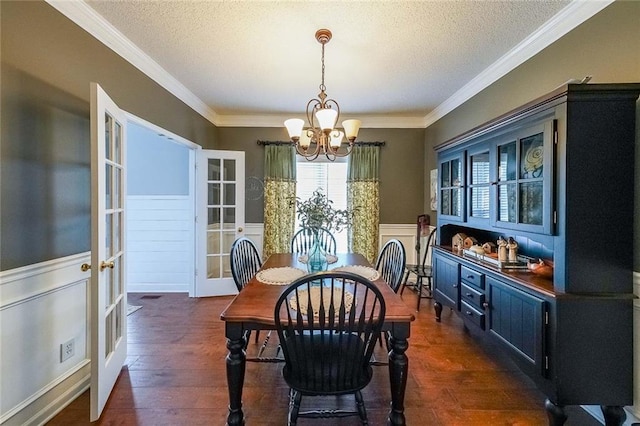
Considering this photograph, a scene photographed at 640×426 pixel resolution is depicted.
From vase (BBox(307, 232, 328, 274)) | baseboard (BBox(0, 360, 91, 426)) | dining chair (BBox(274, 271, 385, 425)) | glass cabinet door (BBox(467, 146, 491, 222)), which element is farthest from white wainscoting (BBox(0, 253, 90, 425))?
glass cabinet door (BBox(467, 146, 491, 222))

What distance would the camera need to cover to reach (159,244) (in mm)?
4430

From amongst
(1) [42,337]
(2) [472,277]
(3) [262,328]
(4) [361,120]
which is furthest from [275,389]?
(4) [361,120]

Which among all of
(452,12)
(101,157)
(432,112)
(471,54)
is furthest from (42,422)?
(432,112)

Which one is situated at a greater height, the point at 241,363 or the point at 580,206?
the point at 580,206

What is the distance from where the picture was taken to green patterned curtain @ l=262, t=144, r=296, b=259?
463 centimetres

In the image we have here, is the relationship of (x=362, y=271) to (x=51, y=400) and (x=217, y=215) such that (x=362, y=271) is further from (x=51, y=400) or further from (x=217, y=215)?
(x=217, y=215)

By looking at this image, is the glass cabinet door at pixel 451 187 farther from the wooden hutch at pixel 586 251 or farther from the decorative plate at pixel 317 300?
the decorative plate at pixel 317 300

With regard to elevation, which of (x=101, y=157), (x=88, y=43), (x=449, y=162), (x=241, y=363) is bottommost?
(x=241, y=363)

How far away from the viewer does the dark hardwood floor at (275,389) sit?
190cm

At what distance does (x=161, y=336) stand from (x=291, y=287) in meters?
2.30

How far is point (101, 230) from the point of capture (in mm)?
1872

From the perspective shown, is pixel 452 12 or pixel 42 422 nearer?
pixel 42 422

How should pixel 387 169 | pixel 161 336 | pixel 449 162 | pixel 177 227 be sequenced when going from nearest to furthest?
pixel 161 336, pixel 449 162, pixel 177 227, pixel 387 169

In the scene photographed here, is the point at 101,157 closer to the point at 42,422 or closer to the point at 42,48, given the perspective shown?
the point at 42,48
